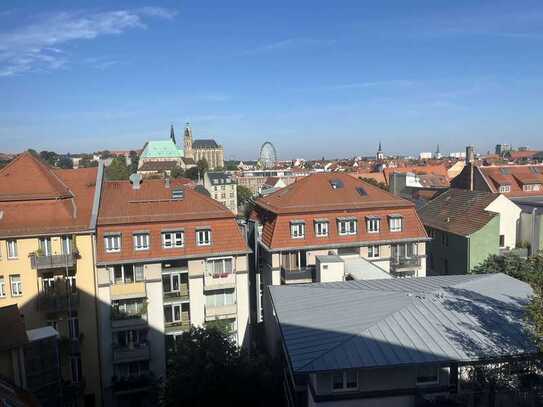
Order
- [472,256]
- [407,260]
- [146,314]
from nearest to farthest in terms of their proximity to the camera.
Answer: [146,314]
[407,260]
[472,256]

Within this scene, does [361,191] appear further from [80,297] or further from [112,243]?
[80,297]

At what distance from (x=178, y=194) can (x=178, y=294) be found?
238 inches

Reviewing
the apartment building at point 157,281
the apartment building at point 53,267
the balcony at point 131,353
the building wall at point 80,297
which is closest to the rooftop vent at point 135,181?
the apartment building at point 157,281

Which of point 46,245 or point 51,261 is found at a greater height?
point 46,245

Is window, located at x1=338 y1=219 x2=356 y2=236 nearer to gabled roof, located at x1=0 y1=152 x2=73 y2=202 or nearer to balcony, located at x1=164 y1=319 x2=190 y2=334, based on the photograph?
balcony, located at x1=164 y1=319 x2=190 y2=334

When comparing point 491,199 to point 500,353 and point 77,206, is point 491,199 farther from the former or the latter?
point 77,206

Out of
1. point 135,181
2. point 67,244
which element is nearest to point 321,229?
point 135,181

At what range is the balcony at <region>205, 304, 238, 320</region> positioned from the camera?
A: 2761cm

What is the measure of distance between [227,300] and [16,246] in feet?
38.3

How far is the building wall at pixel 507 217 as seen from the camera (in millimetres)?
36031

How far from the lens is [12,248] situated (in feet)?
81.7

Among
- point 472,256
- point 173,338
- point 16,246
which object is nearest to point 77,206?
point 16,246

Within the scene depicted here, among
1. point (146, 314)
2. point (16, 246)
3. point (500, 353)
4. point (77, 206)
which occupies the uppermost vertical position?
point (77, 206)

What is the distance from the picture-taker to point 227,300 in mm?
28188
